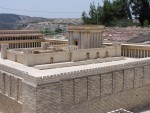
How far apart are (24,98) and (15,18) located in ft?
316

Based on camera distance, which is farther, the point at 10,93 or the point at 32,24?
the point at 32,24

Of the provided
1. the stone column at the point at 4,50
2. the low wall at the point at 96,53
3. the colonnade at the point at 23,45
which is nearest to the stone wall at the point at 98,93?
the low wall at the point at 96,53

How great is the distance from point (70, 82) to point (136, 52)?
9879mm

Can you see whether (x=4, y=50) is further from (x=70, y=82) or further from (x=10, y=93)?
(x=70, y=82)

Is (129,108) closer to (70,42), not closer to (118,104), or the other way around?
(118,104)

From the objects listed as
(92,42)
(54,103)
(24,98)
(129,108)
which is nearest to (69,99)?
(54,103)

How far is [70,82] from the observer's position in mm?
15375

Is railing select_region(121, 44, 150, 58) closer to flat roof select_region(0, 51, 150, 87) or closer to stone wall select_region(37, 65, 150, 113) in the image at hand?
flat roof select_region(0, 51, 150, 87)

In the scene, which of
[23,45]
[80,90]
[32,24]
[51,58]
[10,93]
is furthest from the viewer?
[32,24]

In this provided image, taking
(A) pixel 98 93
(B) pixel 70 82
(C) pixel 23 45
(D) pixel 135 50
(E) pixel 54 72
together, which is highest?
(C) pixel 23 45

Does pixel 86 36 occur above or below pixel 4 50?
above

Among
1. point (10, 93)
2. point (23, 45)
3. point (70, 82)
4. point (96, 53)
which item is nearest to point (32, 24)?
point (23, 45)

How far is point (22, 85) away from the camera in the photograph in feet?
49.1

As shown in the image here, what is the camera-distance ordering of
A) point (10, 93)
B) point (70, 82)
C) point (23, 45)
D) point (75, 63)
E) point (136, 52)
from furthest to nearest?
point (23, 45) < point (136, 52) < point (75, 63) < point (10, 93) < point (70, 82)
